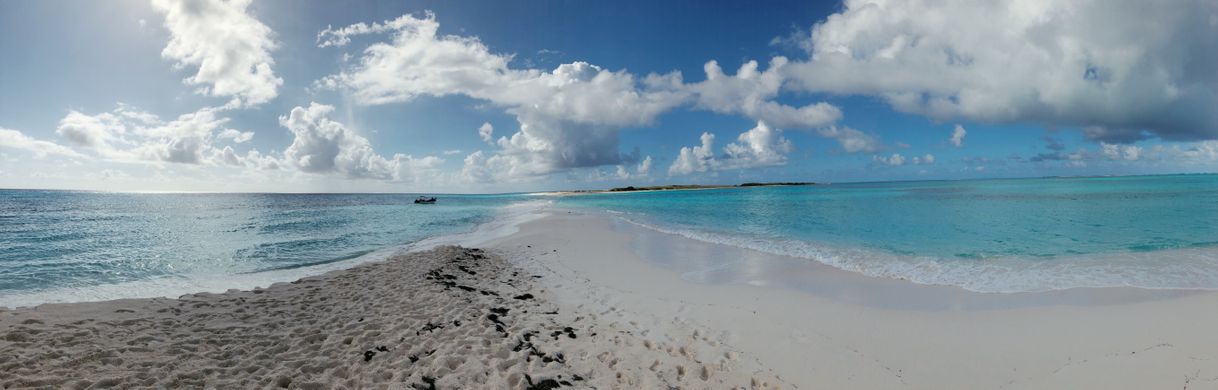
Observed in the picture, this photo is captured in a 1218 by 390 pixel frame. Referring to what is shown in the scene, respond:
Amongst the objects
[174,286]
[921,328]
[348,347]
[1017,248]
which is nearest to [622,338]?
[348,347]

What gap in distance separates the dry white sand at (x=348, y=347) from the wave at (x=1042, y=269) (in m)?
8.46

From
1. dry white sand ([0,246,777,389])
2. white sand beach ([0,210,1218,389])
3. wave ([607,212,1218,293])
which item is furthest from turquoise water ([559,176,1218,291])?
dry white sand ([0,246,777,389])

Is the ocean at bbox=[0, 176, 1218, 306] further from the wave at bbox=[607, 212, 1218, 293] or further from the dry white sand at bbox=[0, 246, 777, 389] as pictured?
the dry white sand at bbox=[0, 246, 777, 389]

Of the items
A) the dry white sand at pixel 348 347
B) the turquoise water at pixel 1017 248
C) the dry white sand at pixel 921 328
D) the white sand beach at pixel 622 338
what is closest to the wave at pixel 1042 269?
the turquoise water at pixel 1017 248

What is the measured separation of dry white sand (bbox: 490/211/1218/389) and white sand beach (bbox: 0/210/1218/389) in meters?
0.04

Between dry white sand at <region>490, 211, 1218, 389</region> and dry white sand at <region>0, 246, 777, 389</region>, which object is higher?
dry white sand at <region>0, 246, 777, 389</region>

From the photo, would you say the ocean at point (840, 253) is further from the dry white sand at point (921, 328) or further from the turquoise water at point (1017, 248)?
A: the dry white sand at point (921, 328)

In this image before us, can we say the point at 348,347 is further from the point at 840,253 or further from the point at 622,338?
the point at 840,253

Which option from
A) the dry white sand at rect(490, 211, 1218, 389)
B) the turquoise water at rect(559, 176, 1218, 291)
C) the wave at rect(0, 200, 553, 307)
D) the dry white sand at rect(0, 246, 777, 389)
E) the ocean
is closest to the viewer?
the dry white sand at rect(0, 246, 777, 389)

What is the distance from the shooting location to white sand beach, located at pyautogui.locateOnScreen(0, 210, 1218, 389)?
5633 millimetres

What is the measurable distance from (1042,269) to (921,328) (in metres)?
7.82

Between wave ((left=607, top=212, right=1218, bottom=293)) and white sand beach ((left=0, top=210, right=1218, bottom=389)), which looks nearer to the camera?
white sand beach ((left=0, top=210, right=1218, bottom=389))

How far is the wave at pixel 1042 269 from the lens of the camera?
10273 millimetres

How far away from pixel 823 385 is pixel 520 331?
15.5 ft
